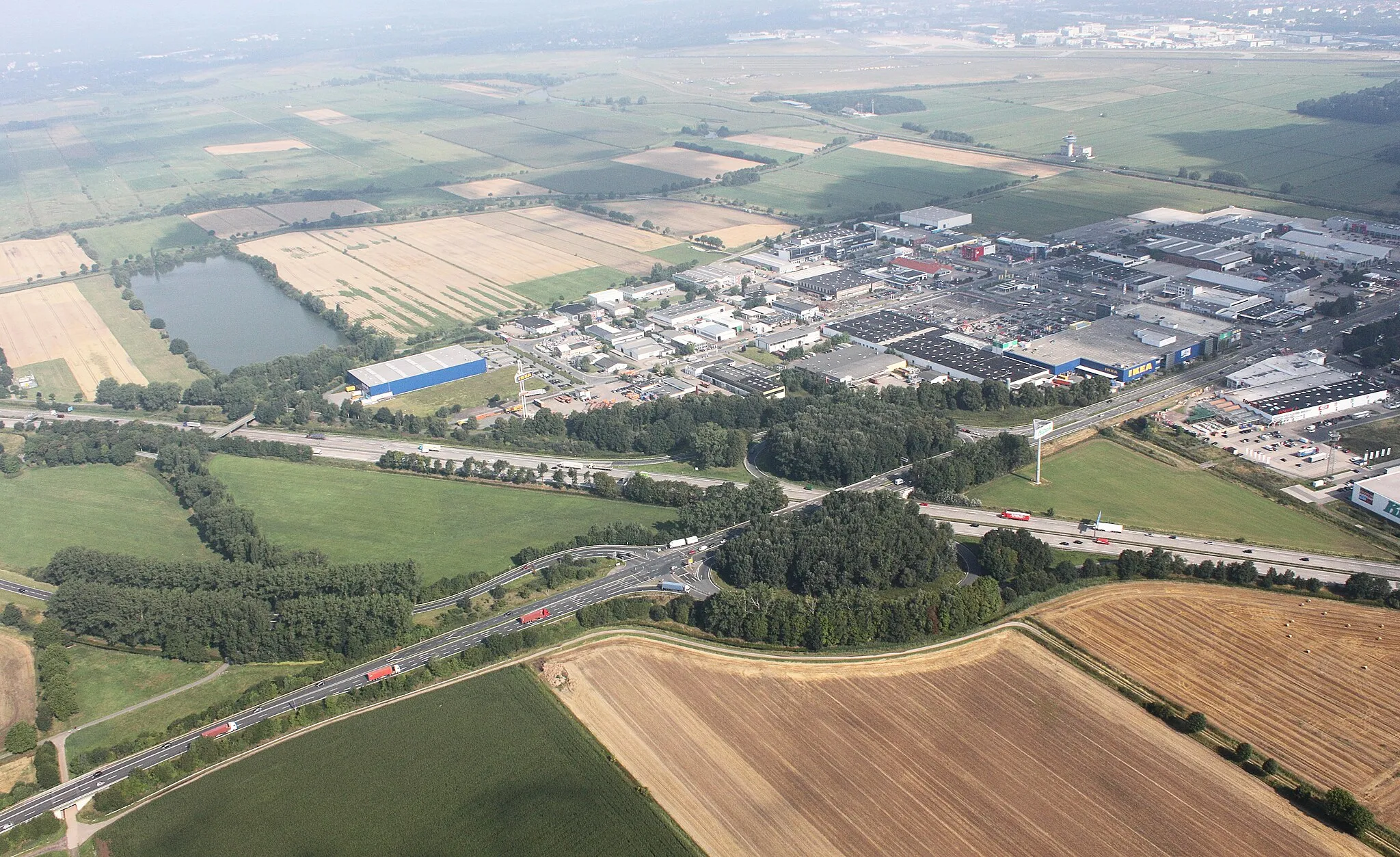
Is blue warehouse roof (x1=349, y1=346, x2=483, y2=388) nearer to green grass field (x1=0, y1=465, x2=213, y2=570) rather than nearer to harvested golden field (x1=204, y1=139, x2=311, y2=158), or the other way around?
green grass field (x1=0, y1=465, x2=213, y2=570)

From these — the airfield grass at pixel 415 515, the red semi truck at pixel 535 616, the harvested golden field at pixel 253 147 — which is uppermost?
the harvested golden field at pixel 253 147

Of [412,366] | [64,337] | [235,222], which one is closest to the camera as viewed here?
[412,366]

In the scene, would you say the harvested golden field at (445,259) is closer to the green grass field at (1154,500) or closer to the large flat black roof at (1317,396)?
the green grass field at (1154,500)

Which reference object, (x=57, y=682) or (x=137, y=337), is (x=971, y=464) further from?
(x=137, y=337)

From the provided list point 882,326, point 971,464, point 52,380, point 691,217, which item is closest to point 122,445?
point 52,380

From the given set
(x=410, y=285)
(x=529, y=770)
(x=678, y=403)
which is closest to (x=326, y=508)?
(x=678, y=403)

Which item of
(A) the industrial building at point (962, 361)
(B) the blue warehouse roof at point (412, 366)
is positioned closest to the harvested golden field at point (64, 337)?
(B) the blue warehouse roof at point (412, 366)

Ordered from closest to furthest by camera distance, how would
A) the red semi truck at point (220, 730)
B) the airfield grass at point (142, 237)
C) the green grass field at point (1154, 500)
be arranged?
the red semi truck at point (220, 730) → the green grass field at point (1154, 500) → the airfield grass at point (142, 237)
